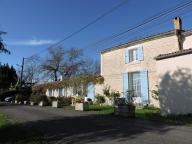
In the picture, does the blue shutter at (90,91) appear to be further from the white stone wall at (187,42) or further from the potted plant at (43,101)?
the white stone wall at (187,42)

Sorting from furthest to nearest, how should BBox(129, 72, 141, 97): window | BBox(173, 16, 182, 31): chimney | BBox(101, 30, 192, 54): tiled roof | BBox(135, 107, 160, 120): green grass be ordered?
BBox(129, 72, 141, 97): window → BBox(173, 16, 182, 31): chimney → BBox(101, 30, 192, 54): tiled roof → BBox(135, 107, 160, 120): green grass

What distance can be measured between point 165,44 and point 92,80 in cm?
922

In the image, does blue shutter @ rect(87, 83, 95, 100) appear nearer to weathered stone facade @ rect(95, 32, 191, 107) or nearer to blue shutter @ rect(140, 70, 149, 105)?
weathered stone facade @ rect(95, 32, 191, 107)

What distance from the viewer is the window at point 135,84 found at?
24266 mm

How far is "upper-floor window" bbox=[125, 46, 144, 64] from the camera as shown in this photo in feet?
79.8

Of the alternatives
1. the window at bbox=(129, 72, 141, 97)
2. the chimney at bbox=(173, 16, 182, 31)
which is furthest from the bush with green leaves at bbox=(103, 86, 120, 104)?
the chimney at bbox=(173, 16, 182, 31)

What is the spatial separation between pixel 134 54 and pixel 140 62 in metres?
1.40

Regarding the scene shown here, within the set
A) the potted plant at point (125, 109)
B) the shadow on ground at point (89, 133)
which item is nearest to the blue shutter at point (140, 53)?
the potted plant at point (125, 109)

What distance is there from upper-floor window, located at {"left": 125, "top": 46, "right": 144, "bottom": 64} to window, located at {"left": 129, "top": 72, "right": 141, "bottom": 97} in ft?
4.22

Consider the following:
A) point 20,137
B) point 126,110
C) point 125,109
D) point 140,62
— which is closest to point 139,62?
point 140,62

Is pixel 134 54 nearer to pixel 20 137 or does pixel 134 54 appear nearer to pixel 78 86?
pixel 78 86

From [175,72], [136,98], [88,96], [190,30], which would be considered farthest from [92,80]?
[175,72]

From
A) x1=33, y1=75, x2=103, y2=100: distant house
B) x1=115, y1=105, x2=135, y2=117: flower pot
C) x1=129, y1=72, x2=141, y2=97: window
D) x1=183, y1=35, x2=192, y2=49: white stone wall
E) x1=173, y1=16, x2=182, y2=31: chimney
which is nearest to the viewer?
x1=115, y1=105, x2=135, y2=117: flower pot

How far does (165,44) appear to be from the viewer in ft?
73.5
